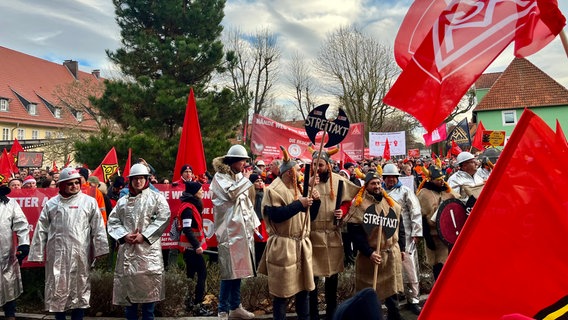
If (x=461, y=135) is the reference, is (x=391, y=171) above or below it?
below

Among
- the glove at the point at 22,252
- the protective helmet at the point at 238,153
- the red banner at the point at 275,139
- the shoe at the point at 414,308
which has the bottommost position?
the shoe at the point at 414,308

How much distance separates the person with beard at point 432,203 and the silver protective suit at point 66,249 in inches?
159

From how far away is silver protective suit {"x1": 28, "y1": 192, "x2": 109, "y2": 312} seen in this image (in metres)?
4.81

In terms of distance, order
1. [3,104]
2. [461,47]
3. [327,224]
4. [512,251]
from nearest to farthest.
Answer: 1. [512,251]
2. [461,47]
3. [327,224]
4. [3,104]

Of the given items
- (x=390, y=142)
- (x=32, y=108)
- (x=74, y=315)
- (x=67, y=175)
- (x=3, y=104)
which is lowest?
(x=74, y=315)

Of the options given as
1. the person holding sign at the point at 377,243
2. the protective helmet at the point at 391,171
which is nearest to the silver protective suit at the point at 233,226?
the person holding sign at the point at 377,243

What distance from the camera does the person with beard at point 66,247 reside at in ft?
15.8

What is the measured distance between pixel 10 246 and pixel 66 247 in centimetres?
102

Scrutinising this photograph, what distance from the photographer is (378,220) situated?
4652 millimetres

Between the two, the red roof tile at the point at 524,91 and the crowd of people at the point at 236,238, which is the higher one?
the red roof tile at the point at 524,91

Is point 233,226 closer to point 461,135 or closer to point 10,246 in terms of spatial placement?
point 10,246

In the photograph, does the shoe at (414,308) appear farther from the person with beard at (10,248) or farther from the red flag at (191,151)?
the person with beard at (10,248)

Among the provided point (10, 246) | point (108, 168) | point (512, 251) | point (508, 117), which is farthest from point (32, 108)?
point (512, 251)

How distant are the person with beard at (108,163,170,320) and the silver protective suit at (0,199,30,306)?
1318 mm
